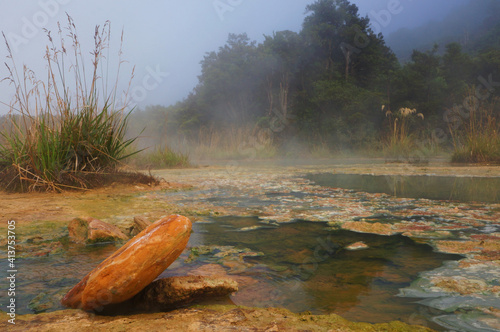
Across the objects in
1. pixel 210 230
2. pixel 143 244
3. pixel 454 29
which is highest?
pixel 454 29

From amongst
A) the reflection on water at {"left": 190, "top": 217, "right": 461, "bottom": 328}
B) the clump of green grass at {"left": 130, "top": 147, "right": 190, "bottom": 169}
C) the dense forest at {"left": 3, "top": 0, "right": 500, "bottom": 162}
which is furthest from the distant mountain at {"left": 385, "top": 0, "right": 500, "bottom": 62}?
the reflection on water at {"left": 190, "top": 217, "right": 461, "bottom": 328}

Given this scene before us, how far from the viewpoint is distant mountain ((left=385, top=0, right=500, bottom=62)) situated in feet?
113

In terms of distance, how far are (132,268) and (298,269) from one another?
804 mm

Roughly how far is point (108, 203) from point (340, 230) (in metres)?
2.23

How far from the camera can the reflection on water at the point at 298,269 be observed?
1.41m

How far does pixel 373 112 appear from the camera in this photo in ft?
58.4

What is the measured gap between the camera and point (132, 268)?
1325mm

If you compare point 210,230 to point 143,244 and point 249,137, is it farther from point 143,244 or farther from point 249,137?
point 249,137

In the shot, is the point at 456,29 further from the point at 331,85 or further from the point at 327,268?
the point at 327,268

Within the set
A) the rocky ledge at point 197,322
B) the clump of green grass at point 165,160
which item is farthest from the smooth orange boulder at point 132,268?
the clump of green grass at point 165,160

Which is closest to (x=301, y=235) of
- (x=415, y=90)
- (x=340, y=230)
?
(x=340, y=230)

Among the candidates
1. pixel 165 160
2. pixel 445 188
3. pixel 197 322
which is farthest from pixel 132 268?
pixel 165 160

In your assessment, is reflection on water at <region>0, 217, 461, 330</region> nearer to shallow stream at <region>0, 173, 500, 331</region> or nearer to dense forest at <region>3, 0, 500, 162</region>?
shallow stream at <region>0, 173, 500, 331</region>

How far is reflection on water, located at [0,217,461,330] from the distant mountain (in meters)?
33.3
